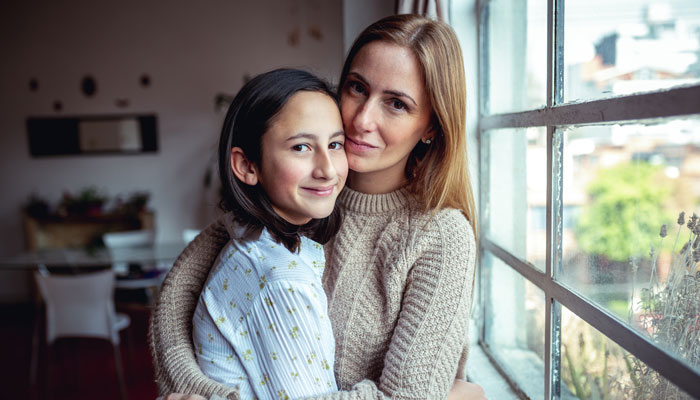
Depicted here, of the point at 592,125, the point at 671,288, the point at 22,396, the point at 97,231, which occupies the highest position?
the point at 592,125

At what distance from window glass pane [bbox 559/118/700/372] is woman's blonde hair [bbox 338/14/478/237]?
224 mm

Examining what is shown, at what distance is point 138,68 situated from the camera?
5703 millimetres

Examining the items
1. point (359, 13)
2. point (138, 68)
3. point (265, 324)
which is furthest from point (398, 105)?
point (138, 68)

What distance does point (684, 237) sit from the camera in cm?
74

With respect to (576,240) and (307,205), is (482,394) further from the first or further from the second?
(307,205)

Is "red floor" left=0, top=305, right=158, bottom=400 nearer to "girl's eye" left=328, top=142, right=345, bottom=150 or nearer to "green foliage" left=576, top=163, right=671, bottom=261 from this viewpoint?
"girl's eye" left=328, top=142, right=345, bottom=150

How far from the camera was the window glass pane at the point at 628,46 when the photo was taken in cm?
70

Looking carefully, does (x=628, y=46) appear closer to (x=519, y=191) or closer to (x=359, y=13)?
(x=519, y=191)

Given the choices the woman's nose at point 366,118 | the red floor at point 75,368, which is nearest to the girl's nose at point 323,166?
the woman's nose at point 366,118

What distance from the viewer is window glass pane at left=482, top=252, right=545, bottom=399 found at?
1240mm

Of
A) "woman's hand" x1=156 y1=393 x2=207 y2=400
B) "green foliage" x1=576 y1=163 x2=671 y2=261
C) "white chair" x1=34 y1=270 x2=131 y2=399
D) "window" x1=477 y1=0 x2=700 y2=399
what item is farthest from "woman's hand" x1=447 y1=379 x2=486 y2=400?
"white chair" x1=34 y1=270 x2=131 y2=399

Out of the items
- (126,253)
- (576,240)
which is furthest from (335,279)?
(126,253)

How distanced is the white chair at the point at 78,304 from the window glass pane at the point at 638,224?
271 cm

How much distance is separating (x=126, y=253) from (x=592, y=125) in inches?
146
